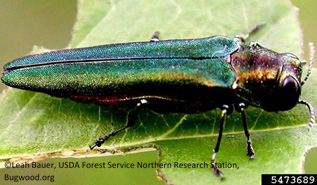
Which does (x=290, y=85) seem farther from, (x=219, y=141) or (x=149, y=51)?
(x=149, y=51)

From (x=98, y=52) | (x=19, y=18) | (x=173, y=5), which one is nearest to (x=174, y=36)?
(x=173, y=5)

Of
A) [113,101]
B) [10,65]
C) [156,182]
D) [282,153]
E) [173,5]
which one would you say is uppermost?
[173,5]

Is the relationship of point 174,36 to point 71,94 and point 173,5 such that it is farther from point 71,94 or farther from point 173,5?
point 71,94

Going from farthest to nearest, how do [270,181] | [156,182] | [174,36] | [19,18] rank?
[19,18]
[156,182]
[174,36]
[270,181]

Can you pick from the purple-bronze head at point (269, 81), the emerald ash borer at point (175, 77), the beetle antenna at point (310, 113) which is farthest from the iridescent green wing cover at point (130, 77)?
the beetle antenna at point (310, 113)

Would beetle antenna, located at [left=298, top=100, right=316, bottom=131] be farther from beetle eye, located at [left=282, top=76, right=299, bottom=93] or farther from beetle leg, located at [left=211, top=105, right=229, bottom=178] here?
beetle leg, located at [left=211, top=105, right=229, bottom=178]

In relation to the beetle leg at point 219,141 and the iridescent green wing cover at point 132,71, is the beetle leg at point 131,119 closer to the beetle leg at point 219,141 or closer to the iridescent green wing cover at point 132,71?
the iridescent green wing cover at point 132,71

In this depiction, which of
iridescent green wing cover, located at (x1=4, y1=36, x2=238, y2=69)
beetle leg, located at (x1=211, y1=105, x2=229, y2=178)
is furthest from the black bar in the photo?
iridescent green wing cover, located at (x1=4, y1=36, x2=238, y2=69)

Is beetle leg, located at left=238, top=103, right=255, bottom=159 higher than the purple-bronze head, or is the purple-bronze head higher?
the purple-bronze head
